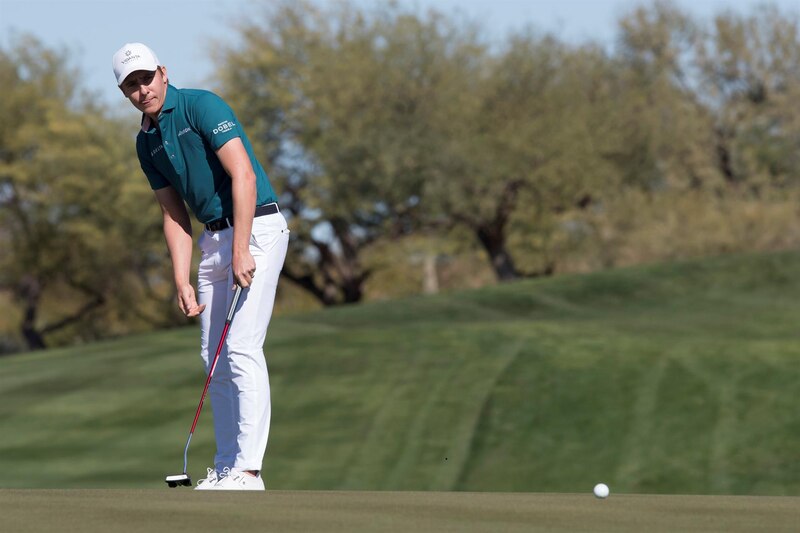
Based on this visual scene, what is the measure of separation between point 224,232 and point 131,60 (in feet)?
3.06

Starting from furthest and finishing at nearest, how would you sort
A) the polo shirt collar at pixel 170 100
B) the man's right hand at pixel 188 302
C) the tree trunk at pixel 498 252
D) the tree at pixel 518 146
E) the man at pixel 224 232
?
the tree trunk at pixel 498 252
the tree at pixel 518 146
the man's right hand at pixel 188 302
the polo shirt collar at pixel 170 100
the man at pixel 224 232

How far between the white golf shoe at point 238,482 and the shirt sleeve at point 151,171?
1.52 metres

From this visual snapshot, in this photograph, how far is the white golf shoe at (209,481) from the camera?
6508 millimetres

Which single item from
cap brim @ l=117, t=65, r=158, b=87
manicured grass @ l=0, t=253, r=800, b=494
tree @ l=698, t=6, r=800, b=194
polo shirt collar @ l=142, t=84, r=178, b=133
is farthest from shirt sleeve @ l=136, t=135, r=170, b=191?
tree @ l=698, t=6, r=800, b=194

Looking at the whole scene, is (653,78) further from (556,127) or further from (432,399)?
(432,399)

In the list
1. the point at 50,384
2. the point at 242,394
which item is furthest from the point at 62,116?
the point at 242,394

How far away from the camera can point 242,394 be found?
6.57 m

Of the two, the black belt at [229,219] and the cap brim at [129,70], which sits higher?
the cap brim at [129,70]

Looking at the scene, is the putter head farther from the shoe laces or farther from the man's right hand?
the man's right hand

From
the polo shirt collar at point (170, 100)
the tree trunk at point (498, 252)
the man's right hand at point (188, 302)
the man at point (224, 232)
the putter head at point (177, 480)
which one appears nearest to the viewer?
the putter head at point (177, 480)

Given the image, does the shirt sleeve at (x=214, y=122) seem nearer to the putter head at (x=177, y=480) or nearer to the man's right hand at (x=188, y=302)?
the man's right hand at (x=188, y=302)

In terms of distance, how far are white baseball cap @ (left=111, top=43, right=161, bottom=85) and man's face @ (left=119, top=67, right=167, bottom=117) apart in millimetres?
33

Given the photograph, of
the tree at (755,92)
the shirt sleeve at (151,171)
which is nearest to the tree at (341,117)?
the tree at (755,92)

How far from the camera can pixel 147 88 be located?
21.1 ft
